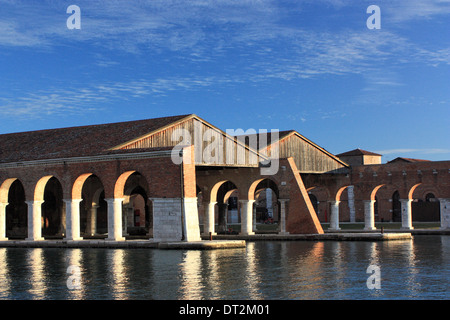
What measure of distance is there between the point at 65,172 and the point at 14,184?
9.93 m

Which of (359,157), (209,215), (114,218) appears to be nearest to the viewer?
Result: (114,218)

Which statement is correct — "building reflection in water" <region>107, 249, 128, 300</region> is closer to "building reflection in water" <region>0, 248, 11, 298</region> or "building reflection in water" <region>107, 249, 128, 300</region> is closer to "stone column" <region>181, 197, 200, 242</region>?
"building reflection in water" <region>0, 248, 11, 298</region>

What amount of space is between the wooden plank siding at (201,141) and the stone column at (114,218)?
9.73 feet

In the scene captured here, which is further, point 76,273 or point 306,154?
point 306,154

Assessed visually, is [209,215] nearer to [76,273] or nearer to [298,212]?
[298,212]

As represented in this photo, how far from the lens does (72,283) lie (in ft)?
62.6

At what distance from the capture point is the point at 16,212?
41875 mm

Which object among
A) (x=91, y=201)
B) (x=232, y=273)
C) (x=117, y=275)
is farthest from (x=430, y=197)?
(x=117, y=275)

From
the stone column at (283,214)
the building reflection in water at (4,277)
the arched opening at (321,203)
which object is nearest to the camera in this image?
the building reflection in water at (4,277)

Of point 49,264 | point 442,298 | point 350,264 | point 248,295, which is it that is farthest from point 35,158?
point 442,298

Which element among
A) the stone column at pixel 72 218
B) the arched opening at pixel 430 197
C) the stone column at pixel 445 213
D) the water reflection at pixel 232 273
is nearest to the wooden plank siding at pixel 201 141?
the stone column at pixel 72 218

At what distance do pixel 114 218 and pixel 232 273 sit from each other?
44.4 feet

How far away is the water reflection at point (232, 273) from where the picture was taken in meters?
17.0

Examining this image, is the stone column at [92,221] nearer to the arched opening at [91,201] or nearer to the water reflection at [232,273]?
the arched opening at [91,201]
